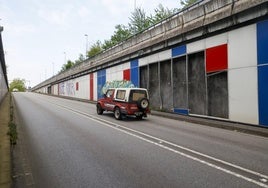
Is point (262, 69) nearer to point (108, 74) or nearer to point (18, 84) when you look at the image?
point (108, 74)

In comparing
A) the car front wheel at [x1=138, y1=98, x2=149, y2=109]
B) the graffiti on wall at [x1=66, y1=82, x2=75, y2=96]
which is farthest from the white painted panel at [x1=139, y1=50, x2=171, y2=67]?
the graffiti on wall at [x1=66, y1=82, x2=75, y2=96]

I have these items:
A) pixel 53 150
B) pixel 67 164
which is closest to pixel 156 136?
pixel 53 150

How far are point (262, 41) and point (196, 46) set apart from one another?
208 inches

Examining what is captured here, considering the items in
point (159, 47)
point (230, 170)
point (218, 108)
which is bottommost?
point (230, 170)

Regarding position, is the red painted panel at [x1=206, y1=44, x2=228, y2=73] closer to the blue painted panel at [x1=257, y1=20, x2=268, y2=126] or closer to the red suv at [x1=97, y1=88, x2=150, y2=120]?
the blue painted panel at [x1=257, y1=20, x2=268, y2=126]

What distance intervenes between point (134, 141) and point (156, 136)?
1.33 metres

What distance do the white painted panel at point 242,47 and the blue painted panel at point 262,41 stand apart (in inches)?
9.8

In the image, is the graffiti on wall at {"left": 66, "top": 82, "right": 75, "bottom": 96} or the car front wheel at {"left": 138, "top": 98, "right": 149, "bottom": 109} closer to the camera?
the car front wheel at {"left": 138, "top": 98, "right": 149, "bottom": 109}

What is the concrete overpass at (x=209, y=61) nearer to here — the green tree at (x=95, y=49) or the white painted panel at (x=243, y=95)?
the white painted panel at (x=243, y=95)

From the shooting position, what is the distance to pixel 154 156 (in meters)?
7.64

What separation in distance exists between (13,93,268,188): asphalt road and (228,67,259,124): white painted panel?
2.66 metres

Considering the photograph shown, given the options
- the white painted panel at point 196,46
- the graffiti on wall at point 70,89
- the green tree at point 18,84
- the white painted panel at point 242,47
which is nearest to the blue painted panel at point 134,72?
the white painted panel at point 196,46

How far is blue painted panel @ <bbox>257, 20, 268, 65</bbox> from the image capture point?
12883mm

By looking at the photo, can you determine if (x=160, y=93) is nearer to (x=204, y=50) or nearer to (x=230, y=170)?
(x=204, y=50)
